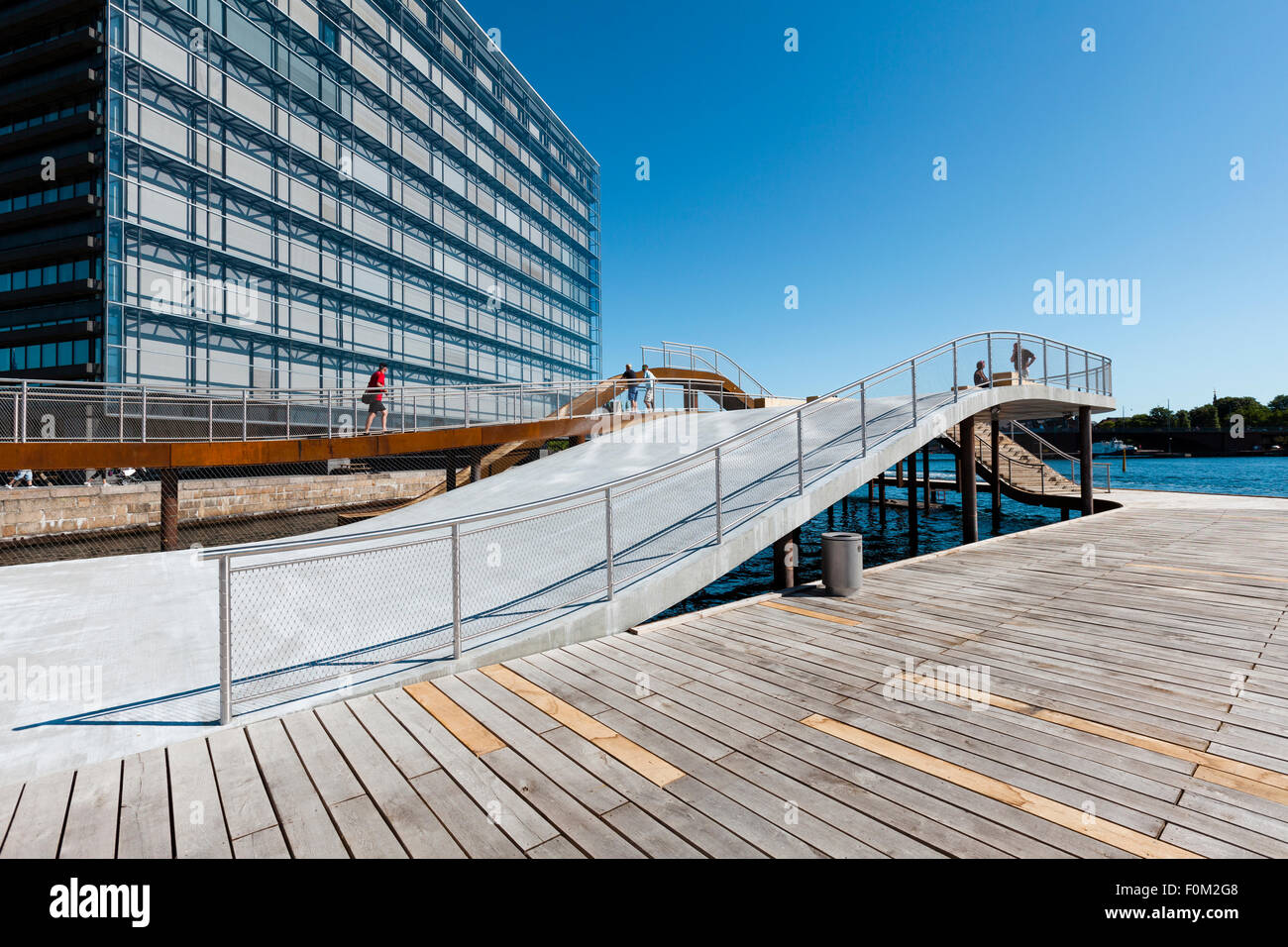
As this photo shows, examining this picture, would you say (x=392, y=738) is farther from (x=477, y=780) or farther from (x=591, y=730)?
(x=591, y=730)

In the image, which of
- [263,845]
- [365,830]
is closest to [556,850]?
[365,830]

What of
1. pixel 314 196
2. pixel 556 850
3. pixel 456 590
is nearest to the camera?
pixel 556 850

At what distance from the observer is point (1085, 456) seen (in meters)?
18.4

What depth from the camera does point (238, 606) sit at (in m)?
7.41

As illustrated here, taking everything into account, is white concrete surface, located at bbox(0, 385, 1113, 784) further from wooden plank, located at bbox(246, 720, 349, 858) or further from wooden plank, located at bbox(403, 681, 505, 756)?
wooden plank, located at bbox(246, 720, 349, 858)

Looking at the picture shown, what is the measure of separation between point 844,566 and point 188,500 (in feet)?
68.2

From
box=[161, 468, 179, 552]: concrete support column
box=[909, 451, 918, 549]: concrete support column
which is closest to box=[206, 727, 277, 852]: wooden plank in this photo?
box=[161, 468, 179, 552]: concrete support column

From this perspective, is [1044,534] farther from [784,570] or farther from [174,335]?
[174,335]

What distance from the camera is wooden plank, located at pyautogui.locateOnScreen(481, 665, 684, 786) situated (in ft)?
11.7

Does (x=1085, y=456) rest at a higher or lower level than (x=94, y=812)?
higher

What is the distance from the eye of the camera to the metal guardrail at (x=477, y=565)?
16.8 ft

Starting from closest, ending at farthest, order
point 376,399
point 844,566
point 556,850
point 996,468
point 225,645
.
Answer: point 556,850, point 225,645, point 844,566, point 376,399, point 996,468

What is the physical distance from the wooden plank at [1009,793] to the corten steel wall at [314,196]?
34646mm
